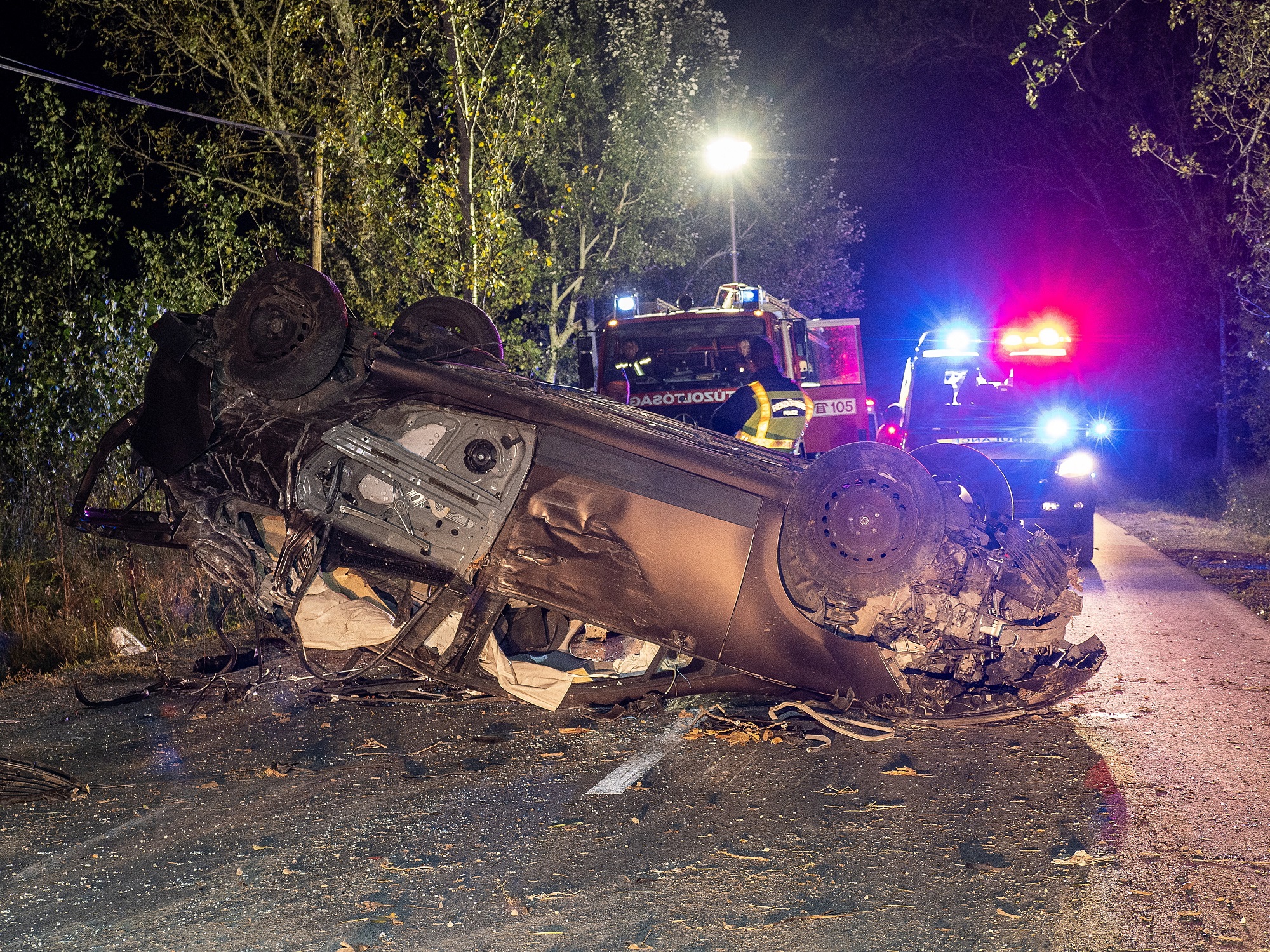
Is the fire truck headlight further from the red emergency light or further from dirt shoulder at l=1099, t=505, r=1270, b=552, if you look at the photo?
dirt shoulder at l=1099, t=505, r=1270, b=552

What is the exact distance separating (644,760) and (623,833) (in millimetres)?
962

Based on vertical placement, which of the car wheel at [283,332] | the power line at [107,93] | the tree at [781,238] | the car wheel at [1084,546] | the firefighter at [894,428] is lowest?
the car wheel at [1084,546]

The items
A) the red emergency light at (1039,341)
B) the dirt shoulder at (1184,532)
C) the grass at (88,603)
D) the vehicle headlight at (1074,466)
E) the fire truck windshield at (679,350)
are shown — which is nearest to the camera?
the grass at (88,603)

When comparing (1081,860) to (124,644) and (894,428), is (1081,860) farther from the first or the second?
(894,428)

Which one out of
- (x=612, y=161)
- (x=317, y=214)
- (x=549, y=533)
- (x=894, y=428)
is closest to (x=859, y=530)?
(x=549, y=533)

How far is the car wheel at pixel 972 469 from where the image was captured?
8.91m

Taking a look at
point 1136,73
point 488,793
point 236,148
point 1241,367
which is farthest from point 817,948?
point 1136,73

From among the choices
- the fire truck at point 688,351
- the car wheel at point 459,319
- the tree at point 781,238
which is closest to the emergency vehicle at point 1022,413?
the fire truck at point 688,351

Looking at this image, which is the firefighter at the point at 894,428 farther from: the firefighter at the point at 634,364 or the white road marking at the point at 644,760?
the white road marking at the point at 644,760

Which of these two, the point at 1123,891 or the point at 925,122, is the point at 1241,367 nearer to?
the point at 925,122

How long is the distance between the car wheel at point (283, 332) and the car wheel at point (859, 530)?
226cm

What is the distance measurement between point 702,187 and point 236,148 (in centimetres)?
2205

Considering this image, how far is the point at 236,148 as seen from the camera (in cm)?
1906

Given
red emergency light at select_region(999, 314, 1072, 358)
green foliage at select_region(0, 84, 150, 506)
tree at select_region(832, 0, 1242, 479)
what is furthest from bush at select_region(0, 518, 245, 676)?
tree at select_region(832, 0, 1242, 479)
